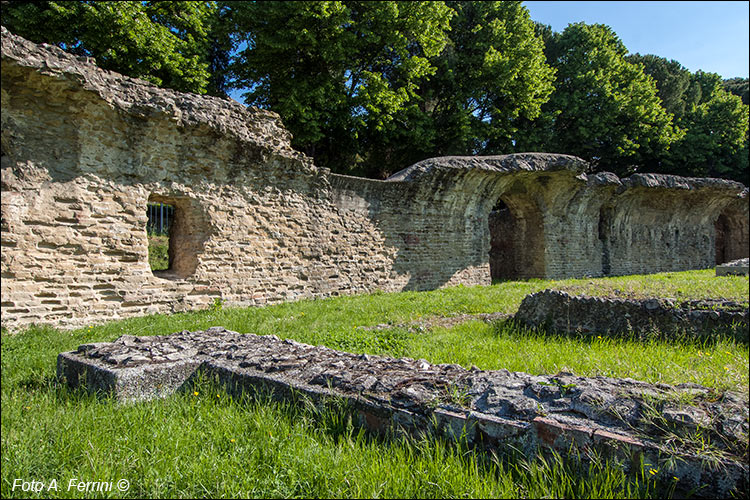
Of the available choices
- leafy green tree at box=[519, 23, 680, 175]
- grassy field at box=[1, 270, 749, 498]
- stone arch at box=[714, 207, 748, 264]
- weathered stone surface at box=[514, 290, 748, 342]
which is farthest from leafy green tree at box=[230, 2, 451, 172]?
stone arch at box=[714, 207, 748, 264]

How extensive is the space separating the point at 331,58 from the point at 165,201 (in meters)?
8.12

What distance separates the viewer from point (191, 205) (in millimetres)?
9047

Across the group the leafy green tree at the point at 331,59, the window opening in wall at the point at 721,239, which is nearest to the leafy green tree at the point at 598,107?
the window opening in wall at the point at 721,239

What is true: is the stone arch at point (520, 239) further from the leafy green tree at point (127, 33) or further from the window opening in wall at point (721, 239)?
the window opening in wall at point (721, 239)

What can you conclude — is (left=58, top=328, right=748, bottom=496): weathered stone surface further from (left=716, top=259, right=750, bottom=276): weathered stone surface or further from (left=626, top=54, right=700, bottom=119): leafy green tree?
(left=626, top=54, right=700, bottom=119): leafy green tree

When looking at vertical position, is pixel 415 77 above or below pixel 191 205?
above

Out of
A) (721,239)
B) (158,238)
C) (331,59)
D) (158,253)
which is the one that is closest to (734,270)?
(331,59)

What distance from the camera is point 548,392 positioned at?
2506 millimetres

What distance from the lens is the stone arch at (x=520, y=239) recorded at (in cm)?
1717

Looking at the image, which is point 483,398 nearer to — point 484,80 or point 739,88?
point 484,80

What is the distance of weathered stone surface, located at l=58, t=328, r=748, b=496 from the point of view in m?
1.96

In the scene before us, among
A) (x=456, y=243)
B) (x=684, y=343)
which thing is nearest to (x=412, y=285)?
(x=456, y=243)

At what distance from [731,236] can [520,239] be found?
15.8 m

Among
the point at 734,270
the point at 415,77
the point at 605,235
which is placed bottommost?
the point at 734,270
